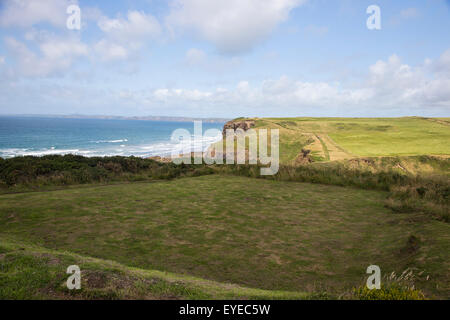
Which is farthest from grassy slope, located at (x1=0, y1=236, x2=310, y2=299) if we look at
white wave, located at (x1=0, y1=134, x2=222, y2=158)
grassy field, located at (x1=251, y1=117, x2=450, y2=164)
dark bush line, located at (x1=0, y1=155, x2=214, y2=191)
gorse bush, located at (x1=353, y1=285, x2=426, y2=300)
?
white wave, located at (x1=0, y1=134, x2=222, y2=158)

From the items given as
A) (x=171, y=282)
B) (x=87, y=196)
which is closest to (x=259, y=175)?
(x=87, y=196)

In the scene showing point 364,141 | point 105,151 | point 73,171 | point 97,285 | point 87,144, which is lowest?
point 105,151

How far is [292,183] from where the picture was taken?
11.5 meters

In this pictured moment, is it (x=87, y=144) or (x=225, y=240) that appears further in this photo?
(x=87, y=144)

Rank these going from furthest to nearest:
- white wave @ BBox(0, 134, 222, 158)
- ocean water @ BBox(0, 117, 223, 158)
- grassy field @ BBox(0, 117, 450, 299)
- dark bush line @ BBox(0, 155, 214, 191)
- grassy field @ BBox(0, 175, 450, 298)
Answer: ocean water @ BBox(0, 117, 223, 158)
white wave @ BBox(0, 134, 222, 158)
dark bush line @ BBox(0, 155, 214, 191)
grassy field @ BBox(0, 175, 450, 298)
grassy field @ BBox(0, 117, 450, 299)

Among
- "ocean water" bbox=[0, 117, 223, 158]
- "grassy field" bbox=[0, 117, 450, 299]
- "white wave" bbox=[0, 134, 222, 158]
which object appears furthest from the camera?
"ocean water" bbox=[0, 117, 223, 158]

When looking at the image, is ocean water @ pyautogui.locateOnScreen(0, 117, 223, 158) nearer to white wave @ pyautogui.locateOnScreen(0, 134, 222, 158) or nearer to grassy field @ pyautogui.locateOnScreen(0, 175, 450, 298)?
white wave @ pyautogui.locateOnScreen(0, 134, 222, 158)

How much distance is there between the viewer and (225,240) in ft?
17.9

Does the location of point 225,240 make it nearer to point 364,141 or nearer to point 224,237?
point 224,237

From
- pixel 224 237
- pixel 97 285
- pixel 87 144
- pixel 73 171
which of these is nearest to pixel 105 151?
pixel 87 144

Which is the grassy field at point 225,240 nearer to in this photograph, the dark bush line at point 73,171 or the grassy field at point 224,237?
the grassy field at point 224,237

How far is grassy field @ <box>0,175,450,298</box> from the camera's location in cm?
353

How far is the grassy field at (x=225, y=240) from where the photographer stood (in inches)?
139

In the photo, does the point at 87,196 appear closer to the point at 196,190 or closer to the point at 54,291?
the point at 196,190
